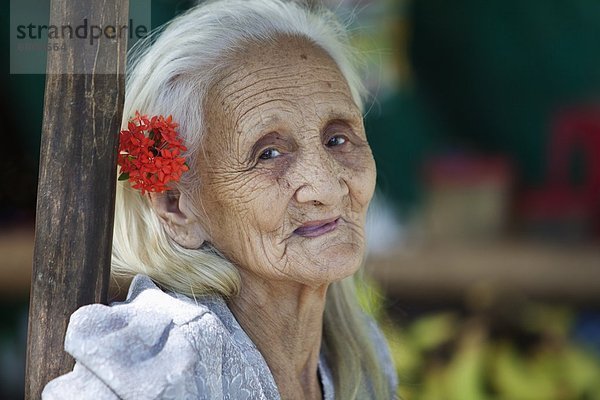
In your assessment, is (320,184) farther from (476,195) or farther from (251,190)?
(476,195)

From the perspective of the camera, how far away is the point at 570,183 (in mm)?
5922

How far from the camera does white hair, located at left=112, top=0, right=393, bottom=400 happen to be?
2.69 m

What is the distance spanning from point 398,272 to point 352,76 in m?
2.52

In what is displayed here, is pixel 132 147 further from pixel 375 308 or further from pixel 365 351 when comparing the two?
pixel 375 308

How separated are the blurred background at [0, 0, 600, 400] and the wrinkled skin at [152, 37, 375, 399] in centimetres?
230

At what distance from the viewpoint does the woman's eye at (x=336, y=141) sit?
2.77 metres

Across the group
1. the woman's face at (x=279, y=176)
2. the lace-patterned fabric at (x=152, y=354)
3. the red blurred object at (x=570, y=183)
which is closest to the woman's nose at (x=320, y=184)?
the woman's face at (x=279, y=176)

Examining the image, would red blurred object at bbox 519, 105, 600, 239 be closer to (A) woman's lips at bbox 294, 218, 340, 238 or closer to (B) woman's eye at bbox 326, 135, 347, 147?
(B) woman's eye at bbox 326, 135, 347, 147

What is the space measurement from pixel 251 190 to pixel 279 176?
87 millimetres

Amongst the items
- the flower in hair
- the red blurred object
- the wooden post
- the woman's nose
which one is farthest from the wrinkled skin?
the red blurred object

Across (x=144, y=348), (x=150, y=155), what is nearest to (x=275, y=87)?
(x=150, y=155)

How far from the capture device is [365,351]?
3227 mm

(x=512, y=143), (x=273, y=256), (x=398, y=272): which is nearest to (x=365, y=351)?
(x=273, y=256)

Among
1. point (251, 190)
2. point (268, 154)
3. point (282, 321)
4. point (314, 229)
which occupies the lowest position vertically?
Result: point (282, 321)
